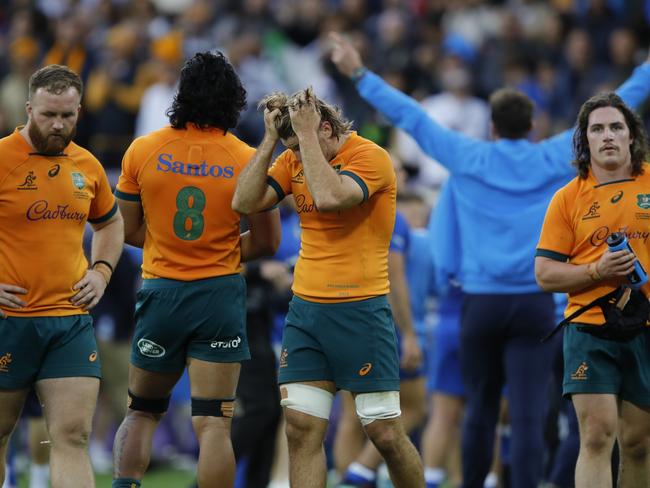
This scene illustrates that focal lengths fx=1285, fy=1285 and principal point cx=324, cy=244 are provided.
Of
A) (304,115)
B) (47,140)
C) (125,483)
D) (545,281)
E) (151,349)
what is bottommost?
(125,483)

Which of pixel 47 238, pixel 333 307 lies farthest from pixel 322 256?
pixel 47 238

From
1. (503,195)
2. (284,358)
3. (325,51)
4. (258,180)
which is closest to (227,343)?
(284,358)

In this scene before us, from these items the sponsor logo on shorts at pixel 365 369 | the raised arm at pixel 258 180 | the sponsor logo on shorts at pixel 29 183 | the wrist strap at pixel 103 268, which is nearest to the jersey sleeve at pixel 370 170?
the raised arm at pixel 258 180

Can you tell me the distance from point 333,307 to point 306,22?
12.5 m

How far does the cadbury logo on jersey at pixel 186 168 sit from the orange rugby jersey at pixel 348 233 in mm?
338

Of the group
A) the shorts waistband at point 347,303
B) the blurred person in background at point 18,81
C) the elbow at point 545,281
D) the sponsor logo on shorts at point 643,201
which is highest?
the blurred person in background at point 18,81

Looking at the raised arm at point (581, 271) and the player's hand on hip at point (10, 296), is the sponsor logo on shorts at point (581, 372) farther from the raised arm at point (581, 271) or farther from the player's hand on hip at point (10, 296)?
the player's hand on hip at point (10, 296)

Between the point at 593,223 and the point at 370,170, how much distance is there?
1344 millimetres

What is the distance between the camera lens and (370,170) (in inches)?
290

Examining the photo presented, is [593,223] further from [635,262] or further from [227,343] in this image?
[227,343]

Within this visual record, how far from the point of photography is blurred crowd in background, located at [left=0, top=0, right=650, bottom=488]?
53.6ft

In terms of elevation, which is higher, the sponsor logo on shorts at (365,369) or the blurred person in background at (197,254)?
the blurred person in background at (197,254)

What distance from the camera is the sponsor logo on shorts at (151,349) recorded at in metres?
7.61

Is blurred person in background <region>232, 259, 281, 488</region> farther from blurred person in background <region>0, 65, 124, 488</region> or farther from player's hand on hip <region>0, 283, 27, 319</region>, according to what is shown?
player's hand on hip <region>0, 283, 27, 319</region>
